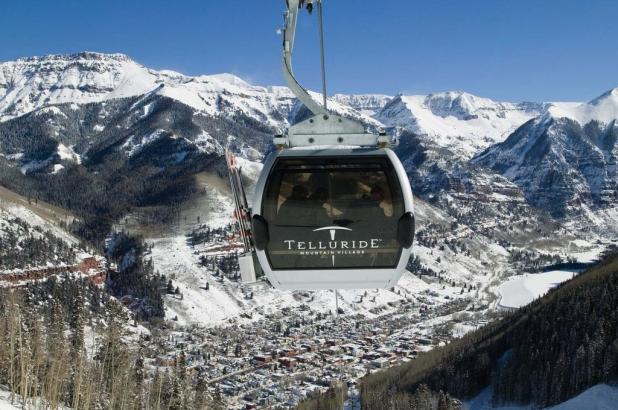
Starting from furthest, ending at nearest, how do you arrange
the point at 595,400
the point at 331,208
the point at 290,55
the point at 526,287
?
the point at 526,287 → the point at 595,400 → the point at 331,208 → the point at 290,55

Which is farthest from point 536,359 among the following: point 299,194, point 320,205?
point 299,194

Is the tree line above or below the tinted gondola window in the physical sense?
below

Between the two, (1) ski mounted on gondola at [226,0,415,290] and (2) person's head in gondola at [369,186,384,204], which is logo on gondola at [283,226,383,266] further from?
(2) person's head in gondola at [369,186,384,204]

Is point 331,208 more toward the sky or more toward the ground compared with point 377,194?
more toward the ground

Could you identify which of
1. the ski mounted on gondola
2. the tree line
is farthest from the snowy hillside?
the ski mounted on gondola

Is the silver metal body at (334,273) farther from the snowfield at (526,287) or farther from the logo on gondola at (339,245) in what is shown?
the snowfield at (526,287)

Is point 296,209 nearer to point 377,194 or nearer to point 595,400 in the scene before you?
point 377,194

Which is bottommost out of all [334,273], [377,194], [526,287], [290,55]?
[526,287]

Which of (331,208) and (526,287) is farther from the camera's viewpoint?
(526,287)
